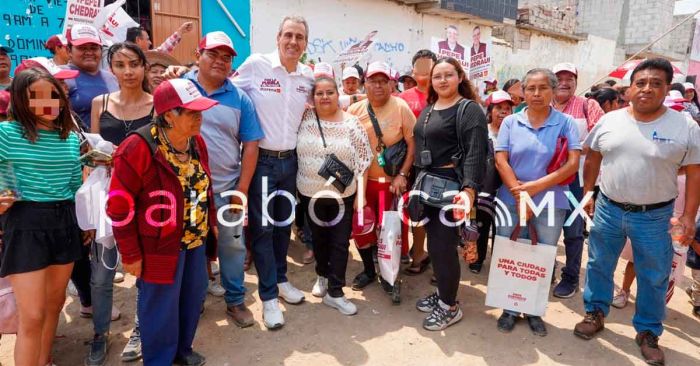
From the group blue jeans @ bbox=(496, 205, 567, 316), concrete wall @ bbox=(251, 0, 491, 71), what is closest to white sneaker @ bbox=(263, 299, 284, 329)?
blue jeans @ bbox=(496, 205, 567, 316)

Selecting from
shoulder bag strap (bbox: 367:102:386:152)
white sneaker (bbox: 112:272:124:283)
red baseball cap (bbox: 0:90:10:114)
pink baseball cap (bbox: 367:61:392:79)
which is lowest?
white sneaker (bbox: 112:272:124:283)

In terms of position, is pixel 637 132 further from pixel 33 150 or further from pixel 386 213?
pixel 33 150

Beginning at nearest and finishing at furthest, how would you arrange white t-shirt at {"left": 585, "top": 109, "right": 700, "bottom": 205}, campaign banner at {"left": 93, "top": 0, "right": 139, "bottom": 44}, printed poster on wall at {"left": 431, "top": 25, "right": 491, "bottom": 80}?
white t-shirt at {"left": 585, "top": 109, "right": 700, "bottom": 205}, campaign banner at {"left": 93, "top": 0, "right": 139, "bottom": 44}, printed poster on wall at {"left": 431, "top": 25, "right": 491, "bottom": 80}

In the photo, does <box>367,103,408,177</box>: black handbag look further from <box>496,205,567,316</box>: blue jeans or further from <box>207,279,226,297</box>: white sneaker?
<box>207,279,226,297</box>: white sneaker

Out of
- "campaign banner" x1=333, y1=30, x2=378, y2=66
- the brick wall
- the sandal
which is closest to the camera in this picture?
the sandal

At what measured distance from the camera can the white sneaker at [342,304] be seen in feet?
12.0

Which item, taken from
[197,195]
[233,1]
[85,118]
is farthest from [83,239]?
[233,1]

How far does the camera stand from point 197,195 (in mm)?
2611

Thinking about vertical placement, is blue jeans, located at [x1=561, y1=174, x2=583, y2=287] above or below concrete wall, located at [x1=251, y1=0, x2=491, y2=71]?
below

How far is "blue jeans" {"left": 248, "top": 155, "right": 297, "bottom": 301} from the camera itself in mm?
3365

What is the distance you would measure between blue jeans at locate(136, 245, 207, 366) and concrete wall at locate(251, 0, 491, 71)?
6558 millimetres

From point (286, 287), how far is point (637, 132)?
2933 millimetres

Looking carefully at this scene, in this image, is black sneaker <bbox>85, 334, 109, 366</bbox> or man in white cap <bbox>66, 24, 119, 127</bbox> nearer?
black sneaker <bbox>85, 334, 109, 366</bbox>

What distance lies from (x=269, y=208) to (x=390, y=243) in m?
1.05
